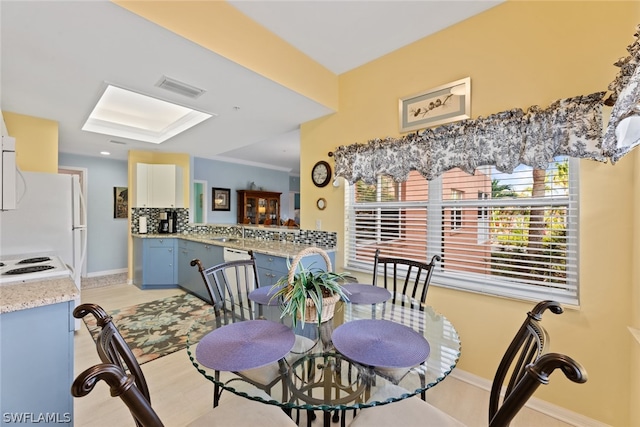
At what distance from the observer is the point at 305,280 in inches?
51.7

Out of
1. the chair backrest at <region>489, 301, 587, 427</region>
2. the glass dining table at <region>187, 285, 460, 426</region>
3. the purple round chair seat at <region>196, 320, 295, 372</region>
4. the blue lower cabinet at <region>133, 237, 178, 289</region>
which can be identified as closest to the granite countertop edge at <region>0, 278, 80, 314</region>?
the glass dining table at <region>187, 285, 460, 426</region>

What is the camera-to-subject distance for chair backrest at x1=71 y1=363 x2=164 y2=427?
563mm

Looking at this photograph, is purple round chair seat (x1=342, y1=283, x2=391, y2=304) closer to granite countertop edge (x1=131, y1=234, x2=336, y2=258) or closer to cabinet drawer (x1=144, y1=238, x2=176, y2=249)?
granite countertop edge (x1=131, y1=234, x2=336, y2=258)

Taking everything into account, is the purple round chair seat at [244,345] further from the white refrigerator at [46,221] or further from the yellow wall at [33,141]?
the yellow wall at [33,141]

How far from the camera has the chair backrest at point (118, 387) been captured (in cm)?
56

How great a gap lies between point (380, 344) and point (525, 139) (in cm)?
166

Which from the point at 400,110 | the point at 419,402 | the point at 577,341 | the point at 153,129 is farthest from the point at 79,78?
the point at 577,341

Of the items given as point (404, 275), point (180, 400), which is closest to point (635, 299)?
point (404, 275)

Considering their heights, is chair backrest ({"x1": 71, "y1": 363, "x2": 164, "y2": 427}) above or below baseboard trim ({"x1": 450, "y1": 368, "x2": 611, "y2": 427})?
above

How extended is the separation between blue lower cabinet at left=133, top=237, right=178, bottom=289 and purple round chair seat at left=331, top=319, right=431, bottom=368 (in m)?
A: 4.07

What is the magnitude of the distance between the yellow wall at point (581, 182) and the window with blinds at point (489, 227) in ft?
0.33

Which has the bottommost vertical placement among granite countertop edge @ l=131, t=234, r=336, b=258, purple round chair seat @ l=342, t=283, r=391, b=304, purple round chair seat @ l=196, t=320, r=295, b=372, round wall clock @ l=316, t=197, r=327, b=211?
purple round chair seat @ l=196, t=320, r=295, b=372

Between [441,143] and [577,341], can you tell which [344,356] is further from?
[441,143]

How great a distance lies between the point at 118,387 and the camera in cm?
60
